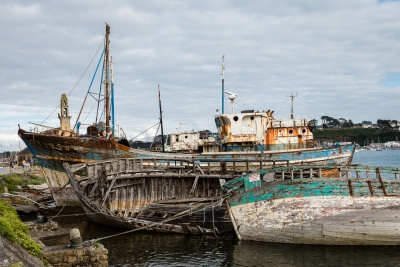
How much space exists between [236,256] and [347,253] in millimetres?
3862

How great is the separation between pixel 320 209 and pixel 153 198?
8792mm

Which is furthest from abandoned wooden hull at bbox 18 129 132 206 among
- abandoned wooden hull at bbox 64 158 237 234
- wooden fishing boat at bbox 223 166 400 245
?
wooden fishing boat at bbox 223 166 400 245

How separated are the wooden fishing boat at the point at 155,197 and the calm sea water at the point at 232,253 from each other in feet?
2.82

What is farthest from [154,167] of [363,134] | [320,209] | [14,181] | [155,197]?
[363,134]

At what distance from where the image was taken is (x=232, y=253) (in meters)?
13.8

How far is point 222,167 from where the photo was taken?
1922 centimetres

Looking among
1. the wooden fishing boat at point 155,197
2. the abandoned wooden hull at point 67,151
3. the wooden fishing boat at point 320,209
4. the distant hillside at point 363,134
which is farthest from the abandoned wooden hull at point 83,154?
the distant hillside at point 363,134

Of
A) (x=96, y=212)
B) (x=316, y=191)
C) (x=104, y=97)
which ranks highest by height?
(x=104, y=97)

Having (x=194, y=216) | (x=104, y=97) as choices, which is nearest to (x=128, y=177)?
(x=194, y=216)

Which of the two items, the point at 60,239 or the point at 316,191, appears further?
the point at 60,239

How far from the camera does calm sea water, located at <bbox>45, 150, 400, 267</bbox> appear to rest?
12656 millimetres

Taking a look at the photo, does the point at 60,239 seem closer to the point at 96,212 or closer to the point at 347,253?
the point at 96,212

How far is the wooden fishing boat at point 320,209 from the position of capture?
13273 millimetres

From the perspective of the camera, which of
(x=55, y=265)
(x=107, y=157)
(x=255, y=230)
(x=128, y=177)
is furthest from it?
(x=107, y=157)
